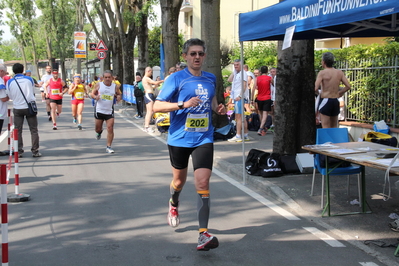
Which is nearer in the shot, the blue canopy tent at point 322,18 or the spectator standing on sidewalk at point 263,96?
the blue canopy tent at point 322,18

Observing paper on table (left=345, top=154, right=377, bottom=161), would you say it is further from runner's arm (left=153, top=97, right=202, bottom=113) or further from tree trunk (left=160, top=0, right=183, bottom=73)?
tree trunk (left=160, top=0, right=183, bottom=73)

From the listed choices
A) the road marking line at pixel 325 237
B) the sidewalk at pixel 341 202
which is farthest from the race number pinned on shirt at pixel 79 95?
the road marking line at pixel 325 237

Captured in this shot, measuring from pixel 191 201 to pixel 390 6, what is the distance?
381cm

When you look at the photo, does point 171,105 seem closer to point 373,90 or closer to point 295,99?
point 295,99

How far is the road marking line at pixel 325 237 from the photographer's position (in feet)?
17.5

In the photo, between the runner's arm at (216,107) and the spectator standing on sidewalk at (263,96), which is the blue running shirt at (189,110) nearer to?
the runner's arm at (216,107)

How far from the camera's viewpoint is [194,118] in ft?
16.9

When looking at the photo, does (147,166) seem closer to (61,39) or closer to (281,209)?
(281,209)

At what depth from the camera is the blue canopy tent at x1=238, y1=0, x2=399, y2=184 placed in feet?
16.8

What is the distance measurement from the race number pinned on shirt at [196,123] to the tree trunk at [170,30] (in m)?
12.1

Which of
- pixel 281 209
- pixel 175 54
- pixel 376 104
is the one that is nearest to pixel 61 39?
pixel 175 54

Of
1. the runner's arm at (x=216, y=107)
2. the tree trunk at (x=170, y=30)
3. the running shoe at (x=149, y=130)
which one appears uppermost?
the tree trunk at (x=170, y=30)

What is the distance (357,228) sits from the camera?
229 inches

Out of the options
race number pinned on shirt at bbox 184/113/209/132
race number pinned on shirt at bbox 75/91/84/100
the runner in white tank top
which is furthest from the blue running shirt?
race number pinned on shirt at bbox 75/91/84/100
